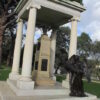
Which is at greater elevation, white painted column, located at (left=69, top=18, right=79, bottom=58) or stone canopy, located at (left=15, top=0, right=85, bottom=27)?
stone canopy, located at (left=15, top=0, right=85, bottom=27)

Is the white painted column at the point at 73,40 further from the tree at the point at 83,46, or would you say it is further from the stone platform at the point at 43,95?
the tree at the point at 83,46

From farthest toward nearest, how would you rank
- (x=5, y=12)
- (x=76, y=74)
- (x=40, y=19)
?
(x=5, y=12)
(x=40, y=19)
(x=76, y=74)

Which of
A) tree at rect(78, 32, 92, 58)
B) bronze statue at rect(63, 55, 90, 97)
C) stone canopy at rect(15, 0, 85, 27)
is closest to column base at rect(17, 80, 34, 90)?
bronze statue at rect(63, 55, 90, 97)

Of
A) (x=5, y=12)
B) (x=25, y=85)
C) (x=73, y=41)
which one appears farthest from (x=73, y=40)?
(x=5, y=12)

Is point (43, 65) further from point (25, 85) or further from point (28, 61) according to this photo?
point (25, 85)

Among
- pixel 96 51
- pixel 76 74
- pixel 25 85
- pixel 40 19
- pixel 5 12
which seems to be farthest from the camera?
pixel 96 51

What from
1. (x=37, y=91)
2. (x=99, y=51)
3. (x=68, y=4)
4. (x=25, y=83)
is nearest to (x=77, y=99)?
(x=37, y=91)

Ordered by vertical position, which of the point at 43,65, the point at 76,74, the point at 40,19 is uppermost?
the point at 40,19

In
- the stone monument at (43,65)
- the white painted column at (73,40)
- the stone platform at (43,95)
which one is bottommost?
the stone platform at (43,95)

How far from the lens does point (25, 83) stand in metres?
9.09

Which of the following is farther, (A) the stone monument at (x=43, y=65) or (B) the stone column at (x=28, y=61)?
(A) the stone monument at (x=43, y=65)

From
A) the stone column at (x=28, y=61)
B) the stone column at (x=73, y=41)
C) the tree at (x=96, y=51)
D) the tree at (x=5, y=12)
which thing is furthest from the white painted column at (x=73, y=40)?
the tree at (x=96, y=51)

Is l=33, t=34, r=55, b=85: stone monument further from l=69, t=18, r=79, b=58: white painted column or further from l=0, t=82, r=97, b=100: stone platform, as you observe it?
l=0, t=82, r=97, b=100: stone platform

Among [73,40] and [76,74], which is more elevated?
[73,40]
